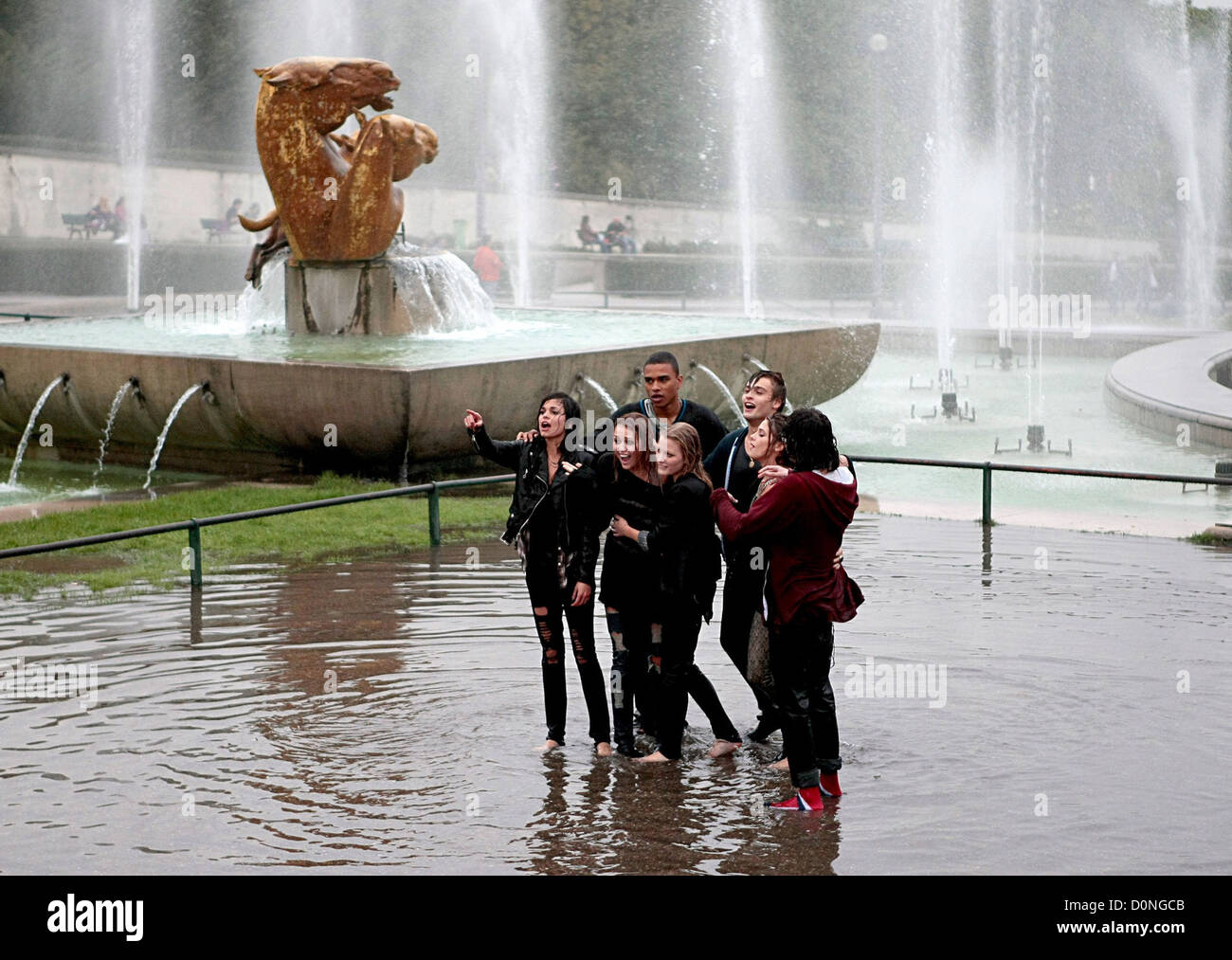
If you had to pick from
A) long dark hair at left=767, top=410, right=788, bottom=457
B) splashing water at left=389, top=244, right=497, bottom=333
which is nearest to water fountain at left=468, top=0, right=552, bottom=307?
splashing water at left=389, top=244, right=497, bottom=333

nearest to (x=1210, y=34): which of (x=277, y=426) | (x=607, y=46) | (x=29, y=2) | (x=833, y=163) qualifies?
(x=833, y=163)

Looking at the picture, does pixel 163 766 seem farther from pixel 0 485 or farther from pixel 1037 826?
pixel 0 485

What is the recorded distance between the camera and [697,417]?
701 centimetres

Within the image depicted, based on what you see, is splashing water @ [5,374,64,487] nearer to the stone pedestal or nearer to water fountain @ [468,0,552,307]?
the stone pedestal

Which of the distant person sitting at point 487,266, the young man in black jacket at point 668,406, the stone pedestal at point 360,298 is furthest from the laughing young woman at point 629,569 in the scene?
the distant person sitting at point 487,266

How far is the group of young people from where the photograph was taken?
19.9ft

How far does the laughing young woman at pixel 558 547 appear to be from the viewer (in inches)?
262

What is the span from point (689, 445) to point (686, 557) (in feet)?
1.40

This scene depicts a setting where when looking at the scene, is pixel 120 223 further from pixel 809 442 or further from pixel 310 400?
pixel 809 442

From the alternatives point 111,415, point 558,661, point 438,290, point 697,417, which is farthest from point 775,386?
point 438,290

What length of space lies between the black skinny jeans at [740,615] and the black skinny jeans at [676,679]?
130 mm


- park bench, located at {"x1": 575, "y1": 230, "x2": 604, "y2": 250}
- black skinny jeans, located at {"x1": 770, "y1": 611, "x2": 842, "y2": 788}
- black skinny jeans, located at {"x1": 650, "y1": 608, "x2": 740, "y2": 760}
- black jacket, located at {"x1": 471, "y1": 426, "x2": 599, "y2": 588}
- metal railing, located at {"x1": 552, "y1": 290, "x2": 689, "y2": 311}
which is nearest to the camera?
black skinny jeans, located at {"x1": 770, "y1": 611, "x2": 842, "y2": 788}

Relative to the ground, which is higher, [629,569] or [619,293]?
[619,293]

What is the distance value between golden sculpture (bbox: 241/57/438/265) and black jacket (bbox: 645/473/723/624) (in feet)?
32.3
